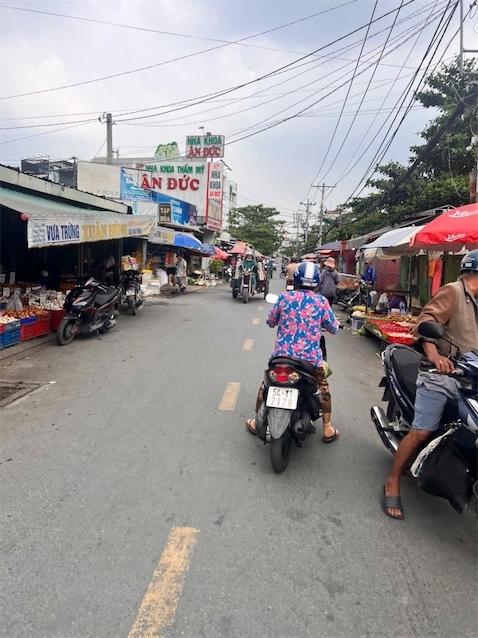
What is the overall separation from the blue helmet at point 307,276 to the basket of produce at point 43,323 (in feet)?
20.4

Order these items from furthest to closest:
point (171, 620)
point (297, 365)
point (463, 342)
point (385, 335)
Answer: point (385, 335) → point (297, 365) → point (463, 342) → point (171, 620)

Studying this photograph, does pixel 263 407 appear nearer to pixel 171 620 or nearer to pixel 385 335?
pixel 171 620

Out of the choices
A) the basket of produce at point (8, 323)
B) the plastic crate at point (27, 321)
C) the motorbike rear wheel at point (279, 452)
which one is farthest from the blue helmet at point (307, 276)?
the plastic crate at point (27, 321)

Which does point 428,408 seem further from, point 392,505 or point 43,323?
point 43,323

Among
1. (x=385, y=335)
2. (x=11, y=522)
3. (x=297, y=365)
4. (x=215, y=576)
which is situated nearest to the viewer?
(x=215, y=576)

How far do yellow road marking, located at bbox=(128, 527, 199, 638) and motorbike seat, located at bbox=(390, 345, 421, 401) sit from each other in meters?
1.90

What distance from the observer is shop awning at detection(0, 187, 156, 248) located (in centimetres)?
625

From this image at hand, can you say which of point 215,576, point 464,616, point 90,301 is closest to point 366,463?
point 464,616

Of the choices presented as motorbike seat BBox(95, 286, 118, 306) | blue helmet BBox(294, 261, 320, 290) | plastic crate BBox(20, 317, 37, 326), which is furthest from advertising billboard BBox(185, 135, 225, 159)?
blue helmet BBox(294, 261, 320, 290)

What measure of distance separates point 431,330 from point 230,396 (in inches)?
118

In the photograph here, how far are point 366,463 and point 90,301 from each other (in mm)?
6491

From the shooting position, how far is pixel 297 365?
3.57 metres

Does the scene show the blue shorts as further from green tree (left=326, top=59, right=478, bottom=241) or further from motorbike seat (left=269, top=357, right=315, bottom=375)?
green tree (left=326, top=59, right=478, bottom=241)

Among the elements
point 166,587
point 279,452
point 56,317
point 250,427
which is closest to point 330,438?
point 250,427
